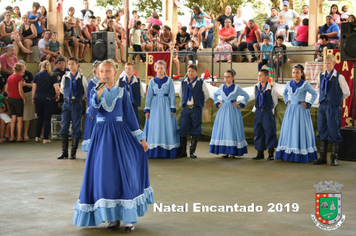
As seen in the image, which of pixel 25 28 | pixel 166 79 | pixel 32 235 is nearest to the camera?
pixel 32 235

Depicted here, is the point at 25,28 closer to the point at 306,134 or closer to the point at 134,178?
the point at 306,134

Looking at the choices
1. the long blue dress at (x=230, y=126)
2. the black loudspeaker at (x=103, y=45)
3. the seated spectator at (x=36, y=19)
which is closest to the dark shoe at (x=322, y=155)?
the long blue dress at (x=230, y=126)

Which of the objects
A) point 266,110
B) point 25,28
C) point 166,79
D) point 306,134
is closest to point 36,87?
point 25,28

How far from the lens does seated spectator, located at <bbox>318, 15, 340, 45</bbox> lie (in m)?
13.2

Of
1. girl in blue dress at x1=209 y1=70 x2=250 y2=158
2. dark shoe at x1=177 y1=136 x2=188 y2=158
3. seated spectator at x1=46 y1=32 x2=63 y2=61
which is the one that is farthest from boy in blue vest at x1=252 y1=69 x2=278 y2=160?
seated spectator at x1=46 y1=32 x2=63 y2=61

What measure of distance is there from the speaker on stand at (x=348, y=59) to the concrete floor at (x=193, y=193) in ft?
0.74

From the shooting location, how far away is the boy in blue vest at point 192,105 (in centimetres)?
980

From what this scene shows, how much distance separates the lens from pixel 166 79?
9.83 metres

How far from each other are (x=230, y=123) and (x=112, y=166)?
4.89 metres

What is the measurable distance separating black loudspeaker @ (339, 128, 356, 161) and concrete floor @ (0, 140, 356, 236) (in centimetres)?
19

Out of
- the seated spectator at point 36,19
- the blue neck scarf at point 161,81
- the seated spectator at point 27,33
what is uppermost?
the seated spectator at point 36,19

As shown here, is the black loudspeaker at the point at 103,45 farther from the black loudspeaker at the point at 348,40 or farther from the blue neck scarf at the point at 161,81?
the black loudspeaker at the point at 348,40

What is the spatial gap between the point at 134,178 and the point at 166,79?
4820 millimetres

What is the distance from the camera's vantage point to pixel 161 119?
9914 mm
